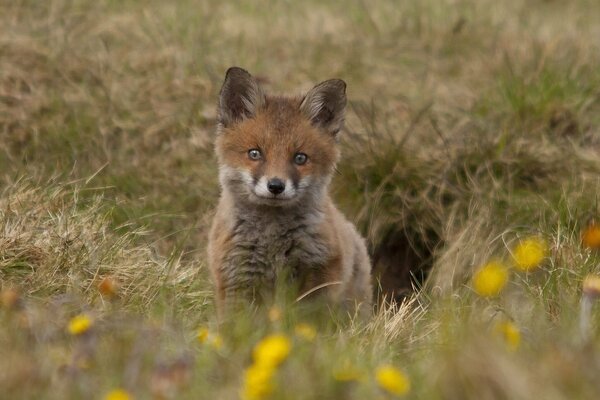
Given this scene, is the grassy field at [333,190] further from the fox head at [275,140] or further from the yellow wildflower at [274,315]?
the fox head at [275,140]

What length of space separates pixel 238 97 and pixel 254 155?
1.42 ft

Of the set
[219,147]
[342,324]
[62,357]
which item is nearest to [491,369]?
[62,357]

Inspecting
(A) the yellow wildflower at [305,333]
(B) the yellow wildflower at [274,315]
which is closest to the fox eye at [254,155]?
(B) the yellow wildflower at [274,315]

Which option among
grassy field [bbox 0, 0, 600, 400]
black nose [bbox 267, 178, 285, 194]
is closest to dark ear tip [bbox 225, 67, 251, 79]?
black nose [bbox 267, 178, 285, 194]

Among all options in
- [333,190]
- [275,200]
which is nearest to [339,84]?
[275,200]

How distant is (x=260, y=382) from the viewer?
2.94 metres

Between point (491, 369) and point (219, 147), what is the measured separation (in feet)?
9.65

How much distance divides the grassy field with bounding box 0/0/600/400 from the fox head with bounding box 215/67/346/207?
0.71 m

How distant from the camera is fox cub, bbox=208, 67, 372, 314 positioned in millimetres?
5430

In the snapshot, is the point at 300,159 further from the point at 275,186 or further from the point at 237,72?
the point at 237,72

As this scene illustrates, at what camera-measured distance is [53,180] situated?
6.59m

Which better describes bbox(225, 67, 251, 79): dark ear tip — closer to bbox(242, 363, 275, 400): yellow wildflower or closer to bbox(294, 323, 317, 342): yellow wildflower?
bbox(294, 323, 317, 342): yellow wildflower

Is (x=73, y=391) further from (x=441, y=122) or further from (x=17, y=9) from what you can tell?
(x=17, y=9)

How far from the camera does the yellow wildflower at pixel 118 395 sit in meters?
2.99
